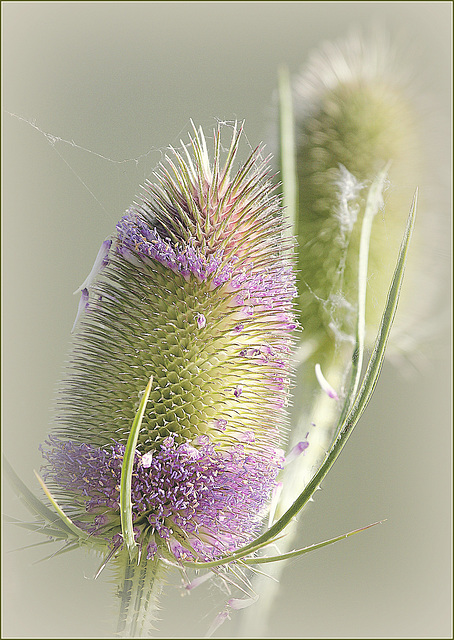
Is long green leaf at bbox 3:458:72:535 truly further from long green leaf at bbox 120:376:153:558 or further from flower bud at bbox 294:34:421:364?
flower bud at bbox 294:34:421:364

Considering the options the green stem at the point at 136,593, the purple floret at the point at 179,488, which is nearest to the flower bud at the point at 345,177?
the purple floret at the point at 179,488

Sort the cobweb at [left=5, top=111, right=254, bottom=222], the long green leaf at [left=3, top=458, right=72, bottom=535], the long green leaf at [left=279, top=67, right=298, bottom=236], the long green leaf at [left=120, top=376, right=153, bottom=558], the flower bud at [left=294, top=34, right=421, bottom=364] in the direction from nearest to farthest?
the long green leaf at [left=120, top=376, right=153, bottom=558], the long green leaf at [left=3, top=458, right=72, bottom=535], the cobweb at [left=5, top=111, right=254, bottom=222], the long green leaf at [left=279, top=67, right=298, bottom=236], the flower bud at [left=294, top=34, right=421, bottom=364]

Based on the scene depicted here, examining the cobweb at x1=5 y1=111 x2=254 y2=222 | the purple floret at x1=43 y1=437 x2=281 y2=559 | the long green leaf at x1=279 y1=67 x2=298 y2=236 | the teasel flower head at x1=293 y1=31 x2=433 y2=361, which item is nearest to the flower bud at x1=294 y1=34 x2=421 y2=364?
the teasel flower head at x1=293 y1=31 x2=433 y2=361

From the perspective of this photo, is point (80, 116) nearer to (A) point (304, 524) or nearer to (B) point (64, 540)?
(B) point (64, 540)

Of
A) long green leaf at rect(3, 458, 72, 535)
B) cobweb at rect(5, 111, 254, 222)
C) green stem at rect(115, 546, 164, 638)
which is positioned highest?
cobweb at rect(5, 111, 254, 222)

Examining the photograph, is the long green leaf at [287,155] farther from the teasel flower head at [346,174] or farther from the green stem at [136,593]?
the green stem at [136,593]

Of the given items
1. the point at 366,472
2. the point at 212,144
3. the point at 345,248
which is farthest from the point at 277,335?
the point at 366,472

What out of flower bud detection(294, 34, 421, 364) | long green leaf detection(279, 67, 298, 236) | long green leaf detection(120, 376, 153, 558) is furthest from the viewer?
flower bud detection(294, 34, 421, 364)
